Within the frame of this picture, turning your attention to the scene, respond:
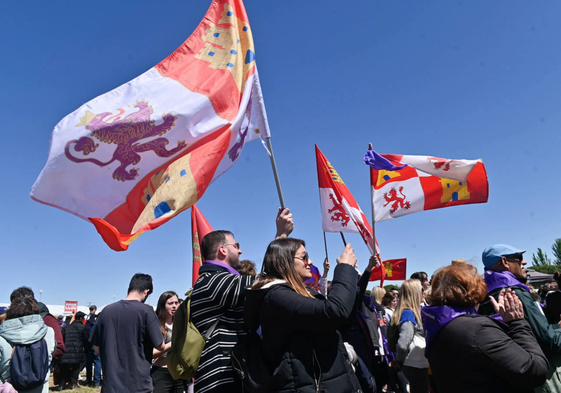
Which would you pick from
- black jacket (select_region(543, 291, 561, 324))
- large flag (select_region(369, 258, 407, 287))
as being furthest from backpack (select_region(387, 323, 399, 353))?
large flag (select_region(369, 258, 407, 287))

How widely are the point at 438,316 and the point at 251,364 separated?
1.24 meters

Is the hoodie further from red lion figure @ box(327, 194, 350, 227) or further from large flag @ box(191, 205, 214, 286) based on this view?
red lion figure @ box(327, 194, 350, 227)

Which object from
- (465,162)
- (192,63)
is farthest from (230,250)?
(465,162)

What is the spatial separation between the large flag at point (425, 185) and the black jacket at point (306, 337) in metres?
4.34

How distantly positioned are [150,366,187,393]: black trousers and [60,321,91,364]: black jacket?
832 cm

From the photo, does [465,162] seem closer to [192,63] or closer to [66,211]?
[192,63]

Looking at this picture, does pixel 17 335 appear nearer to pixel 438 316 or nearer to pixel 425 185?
pixel 438 316

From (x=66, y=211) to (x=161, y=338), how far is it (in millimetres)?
1743

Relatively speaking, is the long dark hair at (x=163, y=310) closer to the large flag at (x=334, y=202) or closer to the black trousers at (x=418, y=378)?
the large flag at (x=334, y=202)

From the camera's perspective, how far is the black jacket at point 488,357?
97.7 inches

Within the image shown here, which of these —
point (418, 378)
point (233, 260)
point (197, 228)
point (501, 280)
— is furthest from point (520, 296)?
point (197, 228)

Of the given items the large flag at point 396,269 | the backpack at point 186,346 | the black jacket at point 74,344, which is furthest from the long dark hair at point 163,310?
the black jacket at point 74,344

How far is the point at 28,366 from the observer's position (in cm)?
500

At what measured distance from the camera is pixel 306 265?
3049 mm
